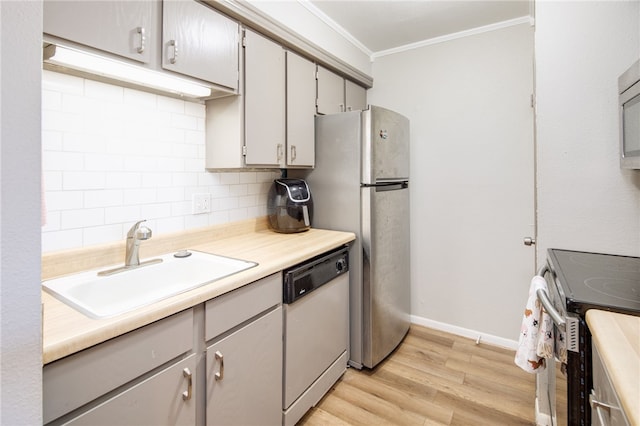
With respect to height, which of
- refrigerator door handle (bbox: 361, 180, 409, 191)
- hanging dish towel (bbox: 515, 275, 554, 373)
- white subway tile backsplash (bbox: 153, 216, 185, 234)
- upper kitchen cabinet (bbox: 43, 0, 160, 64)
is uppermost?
upper kitchen cabinet (bbox: 43, 0, 160, 64)

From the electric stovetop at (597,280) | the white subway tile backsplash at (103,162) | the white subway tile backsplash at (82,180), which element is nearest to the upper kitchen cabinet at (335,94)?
the white subway tile backsplash at (103,162)

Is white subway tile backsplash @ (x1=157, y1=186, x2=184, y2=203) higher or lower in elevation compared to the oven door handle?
higher

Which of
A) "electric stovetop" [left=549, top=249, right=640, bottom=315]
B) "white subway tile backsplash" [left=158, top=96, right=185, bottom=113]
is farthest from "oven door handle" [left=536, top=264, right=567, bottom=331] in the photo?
"white subway tile backsplash" [left=158, top=96, right=185, bottom=113]

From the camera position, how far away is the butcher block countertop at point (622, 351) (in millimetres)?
595

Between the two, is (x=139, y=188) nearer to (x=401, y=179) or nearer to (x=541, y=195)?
(x=401, y=179)

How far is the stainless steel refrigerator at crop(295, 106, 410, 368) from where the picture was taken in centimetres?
209

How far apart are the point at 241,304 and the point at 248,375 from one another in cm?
30

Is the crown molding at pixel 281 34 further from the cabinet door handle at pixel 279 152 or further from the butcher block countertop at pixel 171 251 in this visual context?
the butcher block countertop at pixel 171 251

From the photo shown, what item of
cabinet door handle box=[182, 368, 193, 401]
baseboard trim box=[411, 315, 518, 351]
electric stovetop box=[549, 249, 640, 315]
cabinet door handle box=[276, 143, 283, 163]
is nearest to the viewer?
electric stovetop box=[549, 249, 640, 315]

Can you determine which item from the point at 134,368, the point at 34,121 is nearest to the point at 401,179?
the point at 134,368

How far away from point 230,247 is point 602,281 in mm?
1607

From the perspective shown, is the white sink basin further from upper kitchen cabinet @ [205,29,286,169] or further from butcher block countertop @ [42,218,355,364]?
upper kitchen cabinet @ [205,29,286,169]

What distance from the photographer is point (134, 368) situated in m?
0.94

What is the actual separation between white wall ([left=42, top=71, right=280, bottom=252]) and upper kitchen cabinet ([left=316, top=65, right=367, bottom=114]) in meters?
0.89
